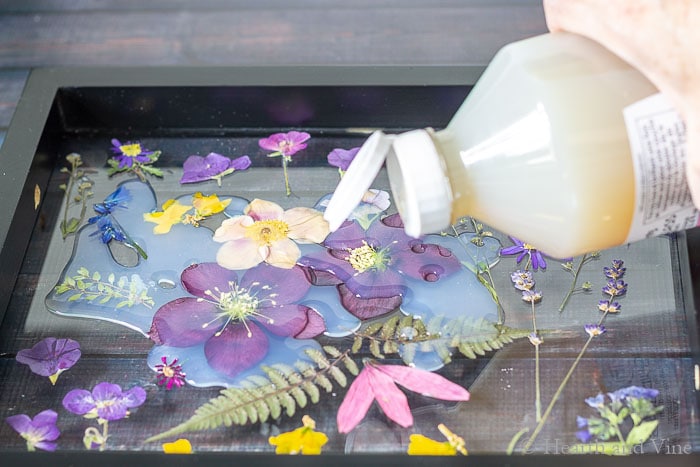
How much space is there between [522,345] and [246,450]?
161 mm

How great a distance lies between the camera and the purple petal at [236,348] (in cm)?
51

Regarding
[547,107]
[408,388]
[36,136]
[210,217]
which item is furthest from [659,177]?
[36,136]

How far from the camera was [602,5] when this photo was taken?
431 mm

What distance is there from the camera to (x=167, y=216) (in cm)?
58

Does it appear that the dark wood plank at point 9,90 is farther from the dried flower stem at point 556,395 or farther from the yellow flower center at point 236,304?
the dried flower stem at point 556,395

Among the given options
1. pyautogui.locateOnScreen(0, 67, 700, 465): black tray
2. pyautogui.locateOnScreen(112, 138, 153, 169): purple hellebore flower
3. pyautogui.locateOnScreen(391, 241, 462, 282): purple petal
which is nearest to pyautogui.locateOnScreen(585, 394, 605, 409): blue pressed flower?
pyautogui.locateOnScreen(0, 67, 700, 465): black tray

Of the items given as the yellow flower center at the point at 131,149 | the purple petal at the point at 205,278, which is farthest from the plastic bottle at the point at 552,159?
the yellow flower center at the point at 131,149

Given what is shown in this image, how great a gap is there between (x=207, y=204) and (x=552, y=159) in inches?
9.7

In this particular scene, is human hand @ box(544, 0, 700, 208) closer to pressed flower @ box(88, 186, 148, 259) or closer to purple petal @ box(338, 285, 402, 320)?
purple petal @ box(338, 285, 402, 320)

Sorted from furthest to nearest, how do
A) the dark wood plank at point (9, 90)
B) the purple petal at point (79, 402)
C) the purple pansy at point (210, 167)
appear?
the dark wood plank at point (9, 90), the purple pansy at point (210, 167), the purple petal at point (79, 402)

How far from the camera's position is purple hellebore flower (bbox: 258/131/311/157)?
62cm

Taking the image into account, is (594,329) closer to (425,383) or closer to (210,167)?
(425,383)

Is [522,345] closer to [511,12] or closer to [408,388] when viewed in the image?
[408,388]

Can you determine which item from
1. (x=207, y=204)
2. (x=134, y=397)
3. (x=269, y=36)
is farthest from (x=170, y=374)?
(x=269, y=36)
